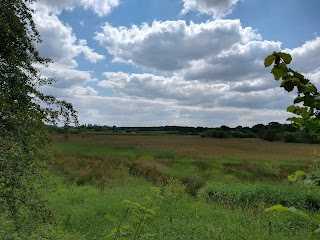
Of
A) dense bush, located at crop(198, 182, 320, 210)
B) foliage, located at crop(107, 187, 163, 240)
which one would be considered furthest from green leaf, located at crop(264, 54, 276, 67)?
dense bush, located at crop(198, 182, 320, 210)

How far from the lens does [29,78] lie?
834 cm

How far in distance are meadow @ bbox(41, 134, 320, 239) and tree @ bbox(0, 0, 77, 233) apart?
0.64 meters

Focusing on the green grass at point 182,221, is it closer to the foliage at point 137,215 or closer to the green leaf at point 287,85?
the foliage at point 137,215

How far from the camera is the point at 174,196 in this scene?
16.1 m

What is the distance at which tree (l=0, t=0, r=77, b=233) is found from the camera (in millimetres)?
6641

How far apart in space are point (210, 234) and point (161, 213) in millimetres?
3591

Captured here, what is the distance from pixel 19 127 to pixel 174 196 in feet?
34.8

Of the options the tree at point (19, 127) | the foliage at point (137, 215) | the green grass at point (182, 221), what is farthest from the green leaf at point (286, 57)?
the green grass at point (182, 221)

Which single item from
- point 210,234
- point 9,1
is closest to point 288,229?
point 210,234

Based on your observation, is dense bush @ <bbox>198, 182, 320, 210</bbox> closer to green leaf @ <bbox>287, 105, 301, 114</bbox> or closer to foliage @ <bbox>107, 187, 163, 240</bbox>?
foliage @ <bbox>107, 187, 163, 240</bbox>

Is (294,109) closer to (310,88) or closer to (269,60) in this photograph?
(310,88)

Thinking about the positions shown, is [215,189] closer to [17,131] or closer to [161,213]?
[161,213]

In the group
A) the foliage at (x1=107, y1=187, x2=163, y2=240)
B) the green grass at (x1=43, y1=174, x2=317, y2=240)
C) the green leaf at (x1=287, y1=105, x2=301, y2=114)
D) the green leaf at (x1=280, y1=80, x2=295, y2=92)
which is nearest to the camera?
the green leaf at (x1=280, y1=80, x2=295, y2=92)

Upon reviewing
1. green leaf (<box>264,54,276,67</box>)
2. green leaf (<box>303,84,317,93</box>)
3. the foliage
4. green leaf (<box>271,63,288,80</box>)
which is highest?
green leaf (<box>264,54,276,67</box>)
